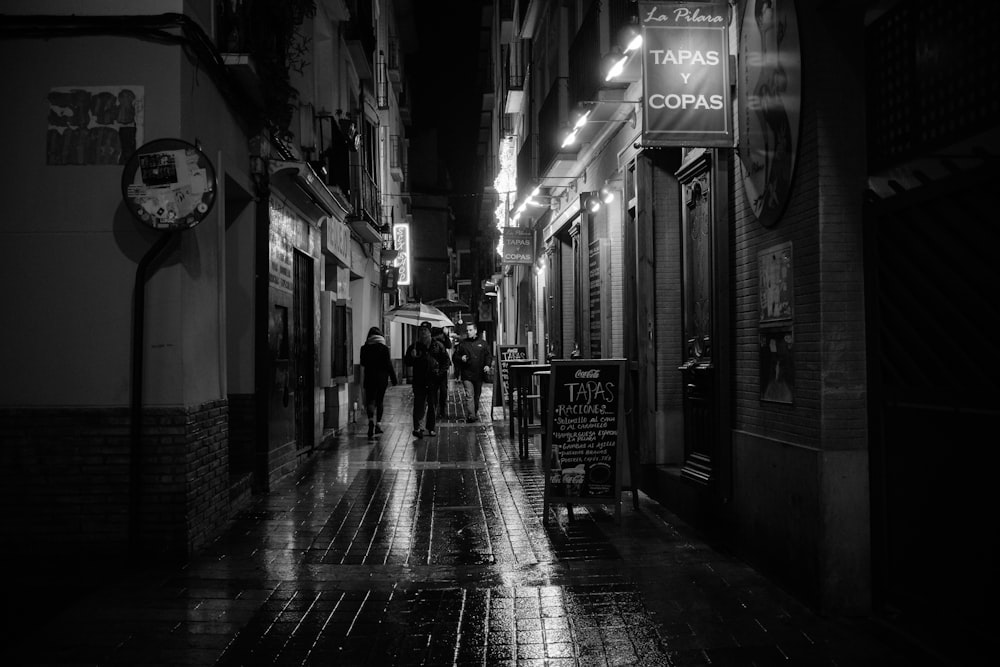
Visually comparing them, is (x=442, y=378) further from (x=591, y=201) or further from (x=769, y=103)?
(x=769, y=103)

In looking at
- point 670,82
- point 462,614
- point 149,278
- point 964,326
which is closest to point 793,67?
point 670,82

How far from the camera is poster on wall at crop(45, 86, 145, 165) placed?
6488 millimetres

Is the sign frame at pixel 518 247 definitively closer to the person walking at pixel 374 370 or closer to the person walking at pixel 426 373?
the person walking at pixel 426 373

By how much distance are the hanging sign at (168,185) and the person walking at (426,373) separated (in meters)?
8.44

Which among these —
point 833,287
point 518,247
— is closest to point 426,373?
point 518,247

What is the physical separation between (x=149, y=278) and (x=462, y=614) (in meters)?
3.67

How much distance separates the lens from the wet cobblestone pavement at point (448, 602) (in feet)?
14.7

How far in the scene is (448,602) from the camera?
17.6ft

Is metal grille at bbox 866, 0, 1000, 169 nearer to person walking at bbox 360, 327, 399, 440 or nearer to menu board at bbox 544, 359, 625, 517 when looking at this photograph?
menu board at bbox 544, 359, 625, 517

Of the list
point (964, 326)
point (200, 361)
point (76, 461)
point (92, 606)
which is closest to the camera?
point (964, 326)

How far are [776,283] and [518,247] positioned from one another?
14.7 m

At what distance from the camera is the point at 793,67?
18.1 ft

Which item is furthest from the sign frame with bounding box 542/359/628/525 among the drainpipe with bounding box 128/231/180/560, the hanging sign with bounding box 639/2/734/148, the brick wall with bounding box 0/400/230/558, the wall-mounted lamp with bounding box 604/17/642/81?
the drainpipe with bounding box 128/231/180/560

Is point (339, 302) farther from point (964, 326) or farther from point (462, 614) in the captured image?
point (964, 326)
